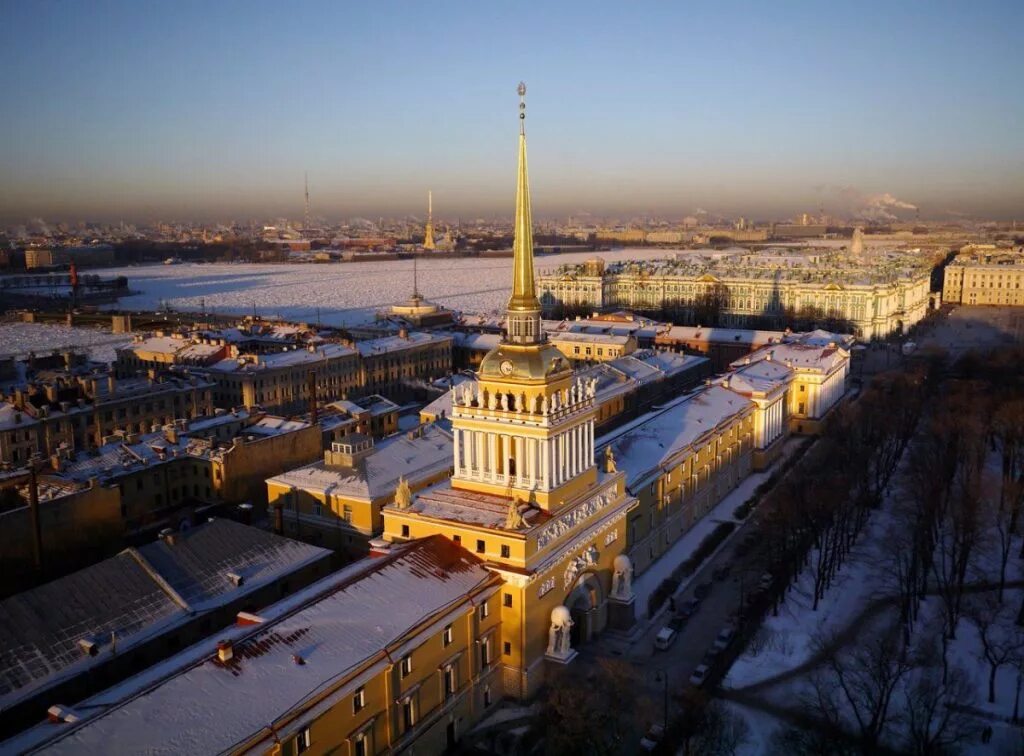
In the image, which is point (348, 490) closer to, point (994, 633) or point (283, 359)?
point (994, 633)

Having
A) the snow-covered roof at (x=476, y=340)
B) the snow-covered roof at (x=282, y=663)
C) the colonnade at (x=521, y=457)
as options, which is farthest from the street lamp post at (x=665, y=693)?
the snow-covered roof at (x=476, y=340)

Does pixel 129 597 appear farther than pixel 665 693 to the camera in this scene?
Yes

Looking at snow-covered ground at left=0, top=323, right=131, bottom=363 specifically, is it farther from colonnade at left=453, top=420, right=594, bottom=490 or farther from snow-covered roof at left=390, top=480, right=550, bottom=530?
colonnade at left=453, top=420, right=594, bottom=490

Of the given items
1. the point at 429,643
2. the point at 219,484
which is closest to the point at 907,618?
the point at 429,643

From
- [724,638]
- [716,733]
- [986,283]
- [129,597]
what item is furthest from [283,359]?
[986,283]

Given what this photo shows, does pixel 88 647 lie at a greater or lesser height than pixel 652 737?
greater

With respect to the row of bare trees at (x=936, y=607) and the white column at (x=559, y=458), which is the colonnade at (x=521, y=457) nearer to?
the white column at (x=559, y=458)

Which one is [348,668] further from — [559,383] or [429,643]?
[559,383]
